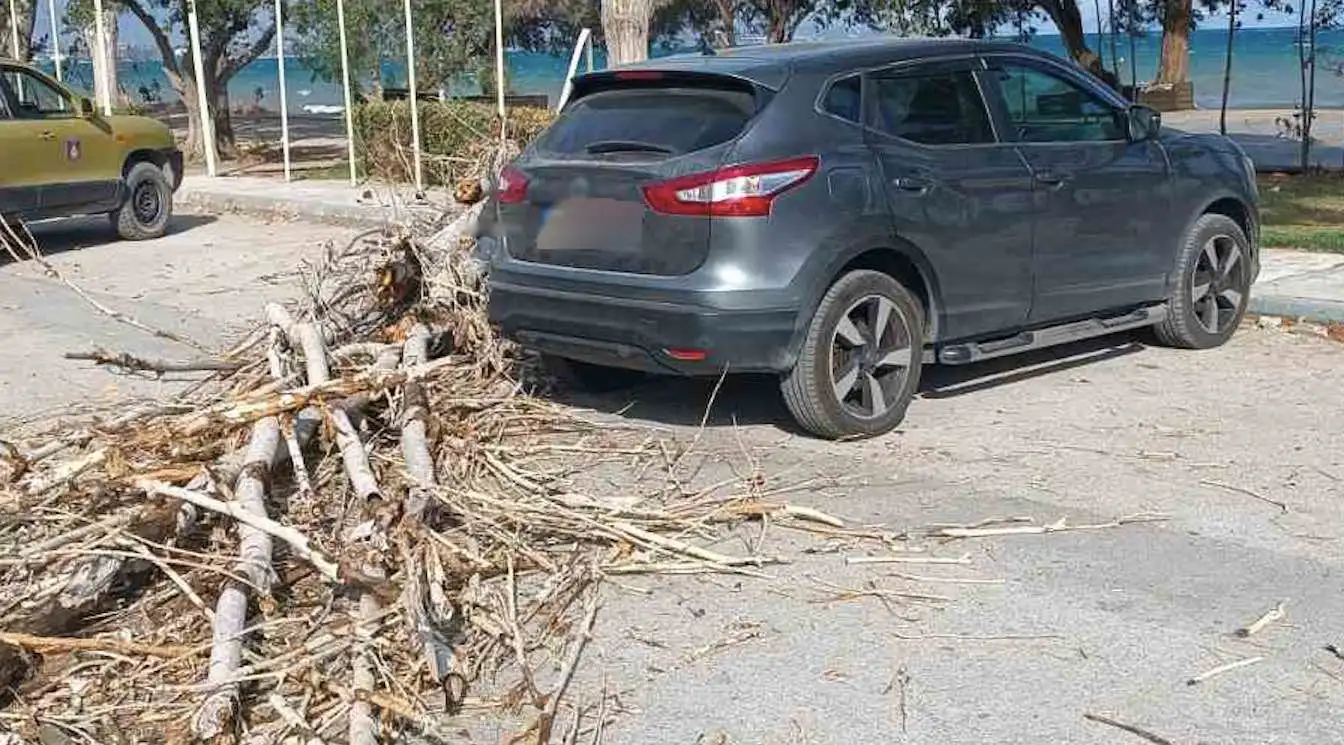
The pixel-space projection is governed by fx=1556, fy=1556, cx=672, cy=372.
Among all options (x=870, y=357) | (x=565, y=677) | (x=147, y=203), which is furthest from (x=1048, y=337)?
(x=147, y=203)

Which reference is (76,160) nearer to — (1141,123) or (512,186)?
(512,186)

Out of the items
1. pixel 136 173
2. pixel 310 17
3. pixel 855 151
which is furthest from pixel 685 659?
pixel 310 17

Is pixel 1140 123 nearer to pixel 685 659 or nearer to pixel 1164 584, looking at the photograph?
pixel 1164 584

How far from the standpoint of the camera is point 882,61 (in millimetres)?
7211

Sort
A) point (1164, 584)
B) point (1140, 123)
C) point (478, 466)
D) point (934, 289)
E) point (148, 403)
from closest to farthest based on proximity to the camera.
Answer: point (1164, 584), point (478, 466), point (148, 403), point (934, 289), point (1140, 123)

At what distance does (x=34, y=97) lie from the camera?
15148 millimetres

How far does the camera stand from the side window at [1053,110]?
7.73 metres

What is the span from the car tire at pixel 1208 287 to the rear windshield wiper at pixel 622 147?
3311 mm

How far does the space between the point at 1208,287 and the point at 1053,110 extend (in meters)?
1.59

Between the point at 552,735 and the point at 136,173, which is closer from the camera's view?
the point at 552,735

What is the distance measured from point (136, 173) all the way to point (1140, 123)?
1112 cm

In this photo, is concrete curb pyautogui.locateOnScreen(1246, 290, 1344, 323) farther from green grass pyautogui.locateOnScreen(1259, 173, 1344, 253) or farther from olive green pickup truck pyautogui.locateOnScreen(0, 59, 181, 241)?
olive green pickup truck pyautogui.locateOnScreen(0, 59, 181, 241)

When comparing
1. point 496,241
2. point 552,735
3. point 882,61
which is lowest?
point 552,735

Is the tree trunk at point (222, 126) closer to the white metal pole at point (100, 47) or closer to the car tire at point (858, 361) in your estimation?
the white metal pole at point (100, 47)
